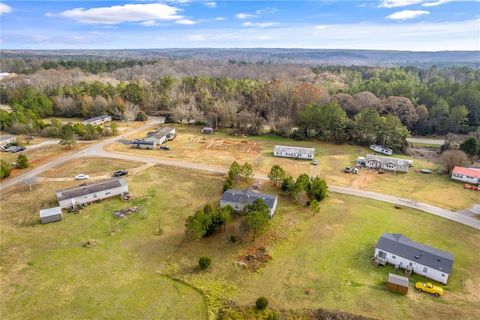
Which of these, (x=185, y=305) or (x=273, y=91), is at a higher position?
(x=273, y=91)

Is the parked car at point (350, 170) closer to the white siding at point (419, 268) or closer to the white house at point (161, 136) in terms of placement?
the white siding at point (419, 268)

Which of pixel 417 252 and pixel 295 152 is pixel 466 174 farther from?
pixel 417 252

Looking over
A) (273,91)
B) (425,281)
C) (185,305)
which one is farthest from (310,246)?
(273,91)

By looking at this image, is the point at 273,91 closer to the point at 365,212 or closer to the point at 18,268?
the point at 365,212

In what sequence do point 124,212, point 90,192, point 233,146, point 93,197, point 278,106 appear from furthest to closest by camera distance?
point 278,106, point 233,146, point 93,197, point 90,192, point 124,212

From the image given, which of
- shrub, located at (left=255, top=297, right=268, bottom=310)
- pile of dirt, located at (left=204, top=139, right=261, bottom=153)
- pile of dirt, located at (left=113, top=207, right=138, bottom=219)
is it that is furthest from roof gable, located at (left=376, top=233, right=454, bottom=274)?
pile of dirt, located at (left=204, top=139, right=261, bottom=153)

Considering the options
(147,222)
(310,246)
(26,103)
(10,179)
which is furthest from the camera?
(26,103)

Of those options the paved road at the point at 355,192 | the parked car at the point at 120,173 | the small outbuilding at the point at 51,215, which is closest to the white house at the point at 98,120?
the paved road at the point at 355,192

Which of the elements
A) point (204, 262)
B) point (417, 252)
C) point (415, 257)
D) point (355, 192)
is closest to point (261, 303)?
point (204, 262)
